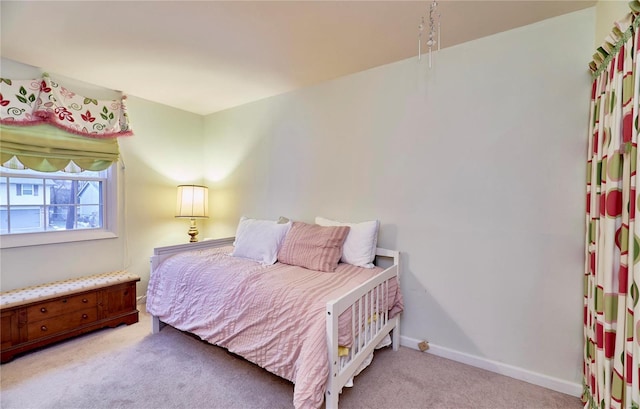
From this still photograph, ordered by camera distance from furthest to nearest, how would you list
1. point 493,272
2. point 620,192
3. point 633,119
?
point 493,272 < point 620,192 < point 633,119

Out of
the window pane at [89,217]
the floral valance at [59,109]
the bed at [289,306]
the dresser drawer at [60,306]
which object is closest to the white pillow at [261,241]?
the bed at [289,306]

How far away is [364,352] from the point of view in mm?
1716

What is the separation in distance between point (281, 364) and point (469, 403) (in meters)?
1.11

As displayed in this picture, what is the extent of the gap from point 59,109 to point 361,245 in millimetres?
2875

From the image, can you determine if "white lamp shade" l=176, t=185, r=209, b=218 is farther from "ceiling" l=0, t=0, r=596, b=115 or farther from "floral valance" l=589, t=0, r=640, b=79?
"floral valance" l=589, t=0, r=640, b=79

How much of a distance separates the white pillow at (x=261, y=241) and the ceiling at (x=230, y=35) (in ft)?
4.53

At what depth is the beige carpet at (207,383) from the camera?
1.62 metres

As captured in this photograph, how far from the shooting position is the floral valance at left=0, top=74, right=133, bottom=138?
7.33 ft

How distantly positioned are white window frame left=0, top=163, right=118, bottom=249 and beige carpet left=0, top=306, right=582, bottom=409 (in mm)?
906

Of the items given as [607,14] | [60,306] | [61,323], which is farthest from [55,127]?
[607,14]

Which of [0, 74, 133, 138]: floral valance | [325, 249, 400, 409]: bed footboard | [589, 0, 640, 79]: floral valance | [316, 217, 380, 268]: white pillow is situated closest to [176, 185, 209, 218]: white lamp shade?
[0, 74, 133, 138]: floral valance

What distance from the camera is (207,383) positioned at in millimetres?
1785

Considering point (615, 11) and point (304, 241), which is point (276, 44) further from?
point (615, 11)

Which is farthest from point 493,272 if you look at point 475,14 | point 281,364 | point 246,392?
point 246,392
